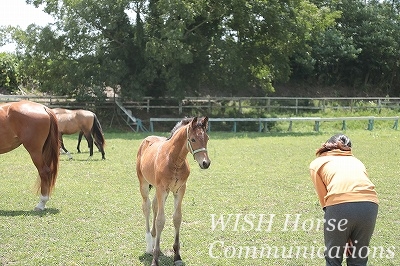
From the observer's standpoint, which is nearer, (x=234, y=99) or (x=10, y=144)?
(x=10, y=144)

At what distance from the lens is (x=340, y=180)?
3.88m

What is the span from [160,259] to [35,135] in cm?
379

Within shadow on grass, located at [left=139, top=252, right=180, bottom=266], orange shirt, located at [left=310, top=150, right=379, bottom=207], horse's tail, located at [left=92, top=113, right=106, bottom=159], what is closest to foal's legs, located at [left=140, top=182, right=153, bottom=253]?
shadow on grass, located at [left=139, top=252, right=180, bottom=266]

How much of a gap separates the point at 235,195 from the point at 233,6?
1640 cm

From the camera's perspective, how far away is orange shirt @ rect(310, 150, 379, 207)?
12.5 ft

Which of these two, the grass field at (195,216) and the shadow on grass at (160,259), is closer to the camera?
the shadow on grass at (160,259)

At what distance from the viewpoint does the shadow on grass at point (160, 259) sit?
535cm

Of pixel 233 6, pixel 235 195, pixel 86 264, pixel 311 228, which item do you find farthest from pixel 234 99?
pixel 86 264

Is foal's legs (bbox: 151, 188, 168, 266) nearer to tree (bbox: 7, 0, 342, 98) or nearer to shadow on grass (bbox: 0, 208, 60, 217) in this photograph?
shadow on grass (bbox: 0, 208, 60, 217)

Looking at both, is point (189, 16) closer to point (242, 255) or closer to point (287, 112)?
point (287, 112)

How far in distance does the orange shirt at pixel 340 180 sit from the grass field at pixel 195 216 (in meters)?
1.69

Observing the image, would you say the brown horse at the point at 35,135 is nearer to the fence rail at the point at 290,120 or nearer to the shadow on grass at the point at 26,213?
the shadow on grass at the point at 26,213

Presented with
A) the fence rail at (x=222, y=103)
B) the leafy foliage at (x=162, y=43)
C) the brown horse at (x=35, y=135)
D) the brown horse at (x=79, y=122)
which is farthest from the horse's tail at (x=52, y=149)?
the fence rail at (x=222, y=103)

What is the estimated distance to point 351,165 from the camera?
3.98m
